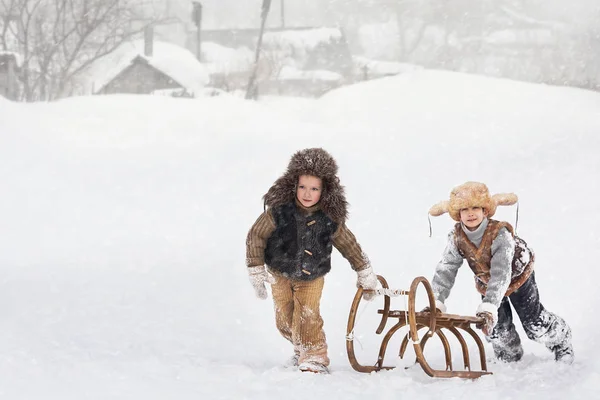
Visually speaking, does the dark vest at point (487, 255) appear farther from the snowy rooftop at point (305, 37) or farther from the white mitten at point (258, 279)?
the snowy rooftop at point (305, 37)

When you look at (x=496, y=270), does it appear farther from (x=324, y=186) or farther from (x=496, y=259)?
(x=324, y=186)

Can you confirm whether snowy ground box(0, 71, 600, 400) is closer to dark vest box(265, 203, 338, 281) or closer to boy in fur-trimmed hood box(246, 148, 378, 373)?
boy in fur-trimmed hood box(246, 148, 378, 373)

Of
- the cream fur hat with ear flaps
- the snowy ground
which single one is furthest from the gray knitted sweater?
the snowy ground

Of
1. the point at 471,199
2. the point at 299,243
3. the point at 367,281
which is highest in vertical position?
the point at 471,199

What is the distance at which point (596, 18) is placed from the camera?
38.8 m

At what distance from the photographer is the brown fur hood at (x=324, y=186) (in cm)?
471

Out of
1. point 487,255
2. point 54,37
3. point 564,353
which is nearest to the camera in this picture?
point 487,255

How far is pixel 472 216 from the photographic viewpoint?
4598 millimetres

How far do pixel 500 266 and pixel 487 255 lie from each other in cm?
15

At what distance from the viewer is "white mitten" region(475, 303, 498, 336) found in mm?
4312

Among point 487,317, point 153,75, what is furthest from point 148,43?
point 487,317

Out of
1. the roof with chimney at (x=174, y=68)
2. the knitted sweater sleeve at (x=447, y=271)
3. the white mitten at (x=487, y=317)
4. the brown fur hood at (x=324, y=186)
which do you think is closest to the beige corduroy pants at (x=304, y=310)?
the brown fur hood at (x=324, y=186)

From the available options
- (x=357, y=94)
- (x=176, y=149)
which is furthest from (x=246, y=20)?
(x=176, y=149)

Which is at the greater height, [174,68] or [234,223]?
[174,68]
